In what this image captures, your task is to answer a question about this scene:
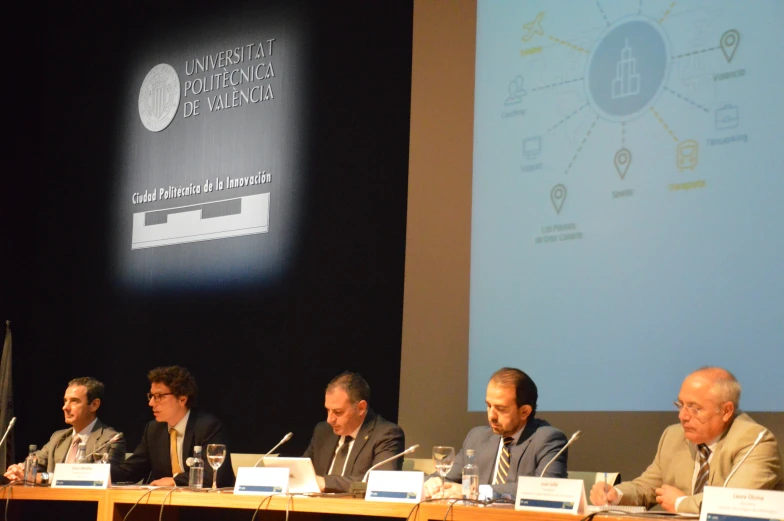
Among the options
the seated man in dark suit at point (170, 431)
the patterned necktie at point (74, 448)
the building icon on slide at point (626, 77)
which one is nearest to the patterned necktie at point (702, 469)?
the building icon on slide at point (626, 77)

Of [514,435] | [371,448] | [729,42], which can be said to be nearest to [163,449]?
[371,448]

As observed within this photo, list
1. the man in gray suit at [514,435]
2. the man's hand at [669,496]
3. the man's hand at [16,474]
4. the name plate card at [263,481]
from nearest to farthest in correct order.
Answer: the man's hand at [669,496] < the name plate card at [263,481] < the man in gray suit at [514,435] < the man's hand at [16,474]

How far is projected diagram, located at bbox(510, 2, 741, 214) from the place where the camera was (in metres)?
3.88

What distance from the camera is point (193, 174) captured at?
247 inches

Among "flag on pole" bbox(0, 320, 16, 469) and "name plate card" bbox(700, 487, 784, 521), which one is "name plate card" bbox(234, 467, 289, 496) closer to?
"name plate card" bbox(700, 487, 784, 521)

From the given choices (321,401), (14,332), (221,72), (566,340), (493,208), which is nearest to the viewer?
(566,340)

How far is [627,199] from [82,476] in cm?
248

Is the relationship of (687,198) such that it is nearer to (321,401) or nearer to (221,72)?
(321,401)

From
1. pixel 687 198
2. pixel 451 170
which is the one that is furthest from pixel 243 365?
pixel 687 198

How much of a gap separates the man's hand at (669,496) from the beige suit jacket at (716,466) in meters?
0.13

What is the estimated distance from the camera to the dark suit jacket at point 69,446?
4992 mm

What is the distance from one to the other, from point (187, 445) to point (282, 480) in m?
1.42

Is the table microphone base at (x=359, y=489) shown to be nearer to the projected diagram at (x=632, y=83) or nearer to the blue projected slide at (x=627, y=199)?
the blue projected slide at (x=627, y=199)

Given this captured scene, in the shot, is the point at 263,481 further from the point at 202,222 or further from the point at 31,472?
the point at 202,222
